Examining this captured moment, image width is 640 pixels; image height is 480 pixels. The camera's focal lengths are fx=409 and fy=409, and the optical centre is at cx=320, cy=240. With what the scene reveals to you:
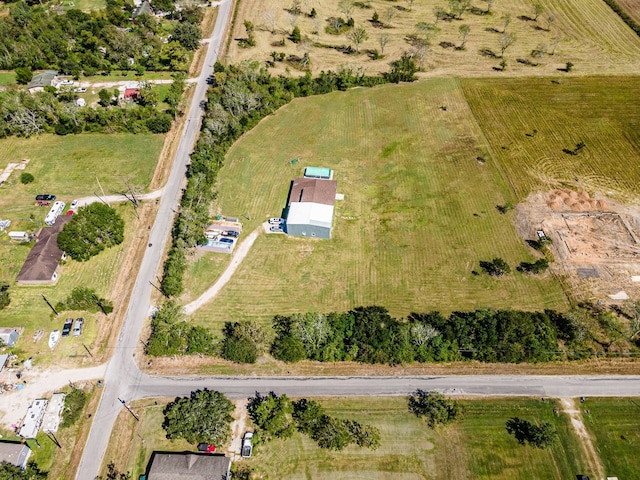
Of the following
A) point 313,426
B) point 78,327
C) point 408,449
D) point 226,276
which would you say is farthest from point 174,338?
point 408,449

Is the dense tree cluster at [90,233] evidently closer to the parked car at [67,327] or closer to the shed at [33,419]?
the parked car at [67,327]

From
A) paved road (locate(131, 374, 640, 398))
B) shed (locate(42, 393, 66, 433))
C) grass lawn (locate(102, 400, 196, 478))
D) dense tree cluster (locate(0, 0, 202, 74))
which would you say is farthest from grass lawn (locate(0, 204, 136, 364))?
dense tree cluster (locate(0, 0, 202, 74))

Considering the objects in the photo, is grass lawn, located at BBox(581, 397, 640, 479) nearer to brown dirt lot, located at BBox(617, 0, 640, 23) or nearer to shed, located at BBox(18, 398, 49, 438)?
shed, located at BBox(18, 398, 49, 438)

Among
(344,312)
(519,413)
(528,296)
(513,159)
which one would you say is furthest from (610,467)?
(513,159)

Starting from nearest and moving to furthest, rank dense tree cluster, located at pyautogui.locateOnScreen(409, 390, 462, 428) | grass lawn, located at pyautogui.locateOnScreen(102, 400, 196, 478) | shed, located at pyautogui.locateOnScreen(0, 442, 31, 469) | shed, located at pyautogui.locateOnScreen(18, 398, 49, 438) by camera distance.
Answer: shed, located at pyautogui.locateOnScreen(0, 442, 31, 469) → grass lawn, located at pyautogui.locateOnScreen(102, 400, 196, 478) → shed, located at pyautogui.locateOnScreen(18, 398, 49, 438) → dense tree cluster, located at pyautogui.locateOnScreen(409, 390, 462, 428)

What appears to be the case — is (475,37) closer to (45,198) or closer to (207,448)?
(45,198)

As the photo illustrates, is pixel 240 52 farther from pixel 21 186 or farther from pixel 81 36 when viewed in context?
pixel 21 186
